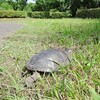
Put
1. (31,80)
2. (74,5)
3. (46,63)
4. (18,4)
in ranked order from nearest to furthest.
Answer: (31,80), (46,63), (74,5), (18,4)

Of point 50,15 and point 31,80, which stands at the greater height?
point 31,80

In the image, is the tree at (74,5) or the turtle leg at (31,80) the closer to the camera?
the turtle leg at (31,80)

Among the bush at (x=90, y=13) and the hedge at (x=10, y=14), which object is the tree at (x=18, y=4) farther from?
the bush at (x=90, y=13)

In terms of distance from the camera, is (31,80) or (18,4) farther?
(18,4)

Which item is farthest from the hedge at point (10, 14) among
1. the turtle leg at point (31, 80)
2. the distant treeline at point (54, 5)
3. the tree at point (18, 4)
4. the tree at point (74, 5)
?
the turtle leg at point (31, 80)

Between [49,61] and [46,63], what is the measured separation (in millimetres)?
69

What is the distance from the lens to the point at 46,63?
2.58 meters

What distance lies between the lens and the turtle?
7.97 feet

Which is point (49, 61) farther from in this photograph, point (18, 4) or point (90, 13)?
point (18, 4)

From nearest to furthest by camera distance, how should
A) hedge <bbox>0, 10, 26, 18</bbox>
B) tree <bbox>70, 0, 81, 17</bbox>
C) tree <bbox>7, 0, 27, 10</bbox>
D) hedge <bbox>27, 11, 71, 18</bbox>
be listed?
hedge <bbox>0, 10, 26, 18</bbox>, tree <bbox>70, 0, 81, 17</bbox>, hedge <bbox>27, 11, 71, 18</bbox>, tree <bbox>7, 0, 27, 10</bbox>

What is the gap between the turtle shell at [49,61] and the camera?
2525 mm

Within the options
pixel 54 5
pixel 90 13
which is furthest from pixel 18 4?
pixel 90 13

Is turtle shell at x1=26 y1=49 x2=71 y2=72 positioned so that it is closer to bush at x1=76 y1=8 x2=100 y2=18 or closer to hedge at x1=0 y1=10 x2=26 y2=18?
bush at x1=76 y1=8 x2=100 y2=18

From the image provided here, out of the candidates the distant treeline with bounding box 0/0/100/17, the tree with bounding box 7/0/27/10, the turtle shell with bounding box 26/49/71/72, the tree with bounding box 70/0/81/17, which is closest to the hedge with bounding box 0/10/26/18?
the tree with bounding box 70/0/81/17
